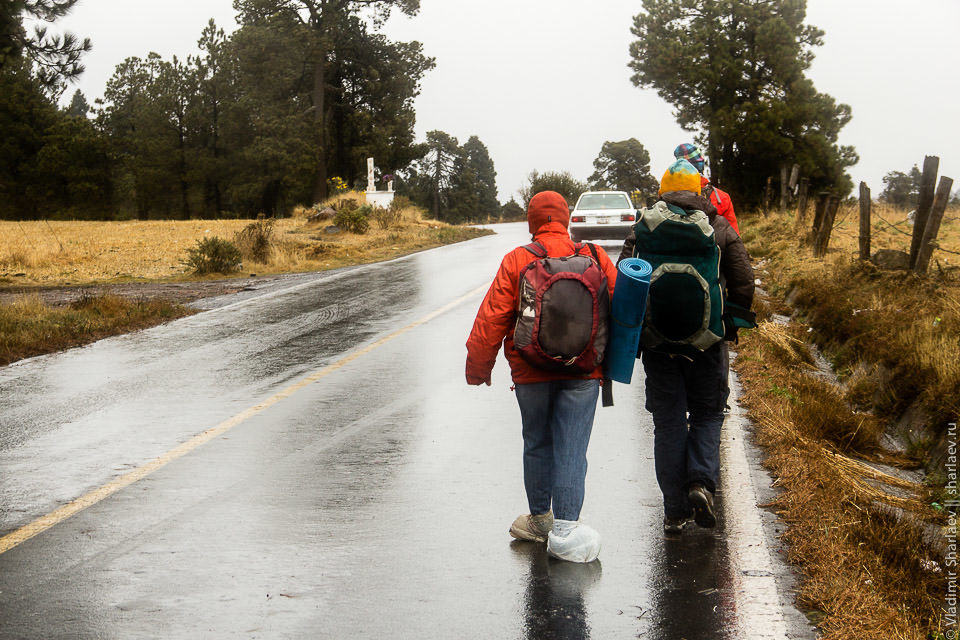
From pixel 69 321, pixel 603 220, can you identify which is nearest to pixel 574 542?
pixel 69 321

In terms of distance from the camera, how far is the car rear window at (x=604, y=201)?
26.3 meters

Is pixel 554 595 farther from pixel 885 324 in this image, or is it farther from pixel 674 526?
pixel 885 324

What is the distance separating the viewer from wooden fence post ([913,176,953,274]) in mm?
11922

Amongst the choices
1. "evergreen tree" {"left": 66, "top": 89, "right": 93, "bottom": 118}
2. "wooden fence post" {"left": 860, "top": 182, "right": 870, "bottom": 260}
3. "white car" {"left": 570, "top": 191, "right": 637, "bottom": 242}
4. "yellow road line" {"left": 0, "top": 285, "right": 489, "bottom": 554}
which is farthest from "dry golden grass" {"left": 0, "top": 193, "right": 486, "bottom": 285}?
"evergreen tree" {"left": 66, "top": 89, "right": 93, "bottom": 118}

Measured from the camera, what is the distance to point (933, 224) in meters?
12.1

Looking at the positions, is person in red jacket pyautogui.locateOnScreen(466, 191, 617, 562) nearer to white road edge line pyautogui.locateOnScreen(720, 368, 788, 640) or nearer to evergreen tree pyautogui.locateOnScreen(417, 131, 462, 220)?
white road edge line pyautogui.locateOnScreen(720, 368, 788, 640)

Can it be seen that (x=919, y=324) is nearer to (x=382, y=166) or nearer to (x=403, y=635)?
(x=403, y=635)

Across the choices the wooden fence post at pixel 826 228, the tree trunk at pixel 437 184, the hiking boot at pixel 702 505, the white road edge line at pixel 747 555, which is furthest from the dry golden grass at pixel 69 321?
the tree trunk at pixel 437 184

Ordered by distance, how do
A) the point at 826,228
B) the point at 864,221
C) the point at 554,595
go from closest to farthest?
the point at 554,595, the point at 864,221, the point at 826,228

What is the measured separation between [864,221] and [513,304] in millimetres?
11807

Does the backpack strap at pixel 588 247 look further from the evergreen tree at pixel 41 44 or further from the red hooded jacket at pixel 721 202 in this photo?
the evergreen tree at pixel 41 44

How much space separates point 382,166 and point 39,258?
106 ft

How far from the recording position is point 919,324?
9734mm

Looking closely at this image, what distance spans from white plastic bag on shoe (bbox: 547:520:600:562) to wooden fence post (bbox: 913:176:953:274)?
8733 mm
